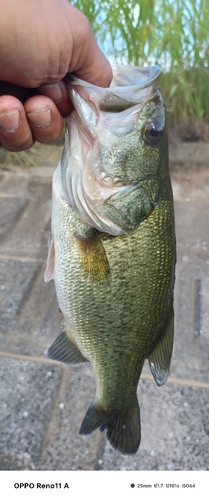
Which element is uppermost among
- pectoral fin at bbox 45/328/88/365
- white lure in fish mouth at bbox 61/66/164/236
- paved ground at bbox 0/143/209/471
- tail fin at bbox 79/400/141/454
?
white lure in fish mouth at bbox 61/66/164/236

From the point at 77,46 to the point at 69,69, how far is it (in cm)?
6

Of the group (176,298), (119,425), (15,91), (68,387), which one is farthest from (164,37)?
(119,425)

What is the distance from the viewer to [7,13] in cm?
95

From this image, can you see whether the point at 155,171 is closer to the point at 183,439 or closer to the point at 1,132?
the point at 1,132

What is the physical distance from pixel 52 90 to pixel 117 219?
35 cm

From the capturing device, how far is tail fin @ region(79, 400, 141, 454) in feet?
4.18

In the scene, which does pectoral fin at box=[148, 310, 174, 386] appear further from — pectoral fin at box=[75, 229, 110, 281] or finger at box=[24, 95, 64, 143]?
finger at box=[24, 95, 64, 143]

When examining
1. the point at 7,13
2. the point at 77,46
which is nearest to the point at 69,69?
the point at 77,46

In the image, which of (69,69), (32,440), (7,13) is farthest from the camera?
(32,440)

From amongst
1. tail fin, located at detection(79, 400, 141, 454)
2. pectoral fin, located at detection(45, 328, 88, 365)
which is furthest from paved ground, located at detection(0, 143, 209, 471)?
pectoral fin, located at detection(45, 328, 88, 365)

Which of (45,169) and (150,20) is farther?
(45,169)

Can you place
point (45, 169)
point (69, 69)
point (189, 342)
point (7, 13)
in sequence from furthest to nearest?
point (45, 169) → point (189, 342) → point (69, 69) → point (7, 13)

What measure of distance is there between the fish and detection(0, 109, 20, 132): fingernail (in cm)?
13

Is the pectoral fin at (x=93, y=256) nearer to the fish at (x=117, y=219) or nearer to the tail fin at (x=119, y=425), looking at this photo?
the fish at (x=117, y=219)
